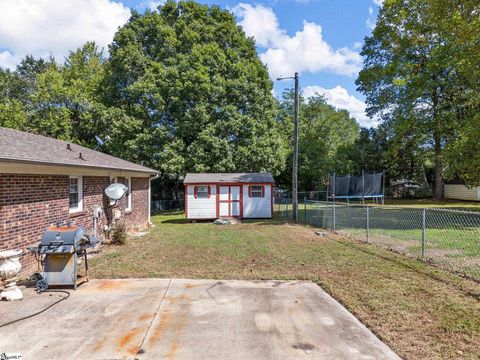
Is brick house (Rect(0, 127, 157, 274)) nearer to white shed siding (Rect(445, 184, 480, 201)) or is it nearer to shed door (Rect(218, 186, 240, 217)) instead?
shed door (Rect(218, 186, 240, 217))

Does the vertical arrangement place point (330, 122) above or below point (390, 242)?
above

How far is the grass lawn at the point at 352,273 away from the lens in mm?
3986

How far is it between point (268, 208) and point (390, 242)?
8295 mm

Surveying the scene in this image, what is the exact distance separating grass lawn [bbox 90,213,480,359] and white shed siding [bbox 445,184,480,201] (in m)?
25.3

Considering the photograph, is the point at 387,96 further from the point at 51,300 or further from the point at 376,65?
the point at 51,300

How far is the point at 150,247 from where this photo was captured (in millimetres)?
9742

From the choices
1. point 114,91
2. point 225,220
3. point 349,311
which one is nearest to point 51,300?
point 349,311

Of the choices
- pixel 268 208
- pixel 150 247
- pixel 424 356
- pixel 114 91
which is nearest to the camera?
pixel 424 356

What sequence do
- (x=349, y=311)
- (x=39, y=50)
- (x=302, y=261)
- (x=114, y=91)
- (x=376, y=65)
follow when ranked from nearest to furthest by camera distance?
(x=349, y=311) < (x=302, y=261) < (x=114, y=91) < (x=376, y=65) < (x=39, y=50)

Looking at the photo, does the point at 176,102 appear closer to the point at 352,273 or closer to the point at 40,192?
the point at 40,192

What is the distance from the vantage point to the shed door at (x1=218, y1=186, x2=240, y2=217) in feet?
57.0

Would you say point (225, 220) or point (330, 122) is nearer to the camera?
point (225, 220)

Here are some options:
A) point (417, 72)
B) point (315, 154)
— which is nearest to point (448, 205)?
point (417, 72)

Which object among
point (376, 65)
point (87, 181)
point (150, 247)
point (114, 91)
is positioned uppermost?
point (376, 65)
